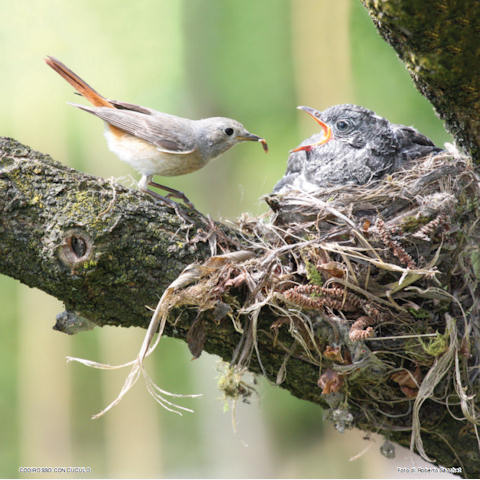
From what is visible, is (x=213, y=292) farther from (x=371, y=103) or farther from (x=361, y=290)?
(x=371, y=103)

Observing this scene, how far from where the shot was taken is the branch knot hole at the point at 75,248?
194 cm

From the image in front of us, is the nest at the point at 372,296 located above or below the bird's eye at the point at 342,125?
below

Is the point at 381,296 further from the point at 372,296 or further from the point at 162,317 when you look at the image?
the point at 162,317

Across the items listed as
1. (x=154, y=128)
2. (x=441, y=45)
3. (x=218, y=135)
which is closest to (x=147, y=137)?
(x=154, y=128)

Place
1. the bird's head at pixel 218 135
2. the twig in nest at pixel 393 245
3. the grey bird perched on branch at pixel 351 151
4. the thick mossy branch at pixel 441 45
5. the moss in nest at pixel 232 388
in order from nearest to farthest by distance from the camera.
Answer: the thick mossy branch at pixel 441 45
the twig in nest at pixel 393 245
the moss in nest at pixel 232 388
the bird's head at pixel 218 135
the grey bird perched on branch at pixel 351 151

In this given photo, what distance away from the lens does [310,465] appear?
348 inches

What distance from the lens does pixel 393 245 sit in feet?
8.15

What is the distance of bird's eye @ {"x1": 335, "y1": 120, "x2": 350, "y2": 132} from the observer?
3770 mm

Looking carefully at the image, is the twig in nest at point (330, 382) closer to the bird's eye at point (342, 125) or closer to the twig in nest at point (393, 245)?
the twig in nest at point (393, 245)

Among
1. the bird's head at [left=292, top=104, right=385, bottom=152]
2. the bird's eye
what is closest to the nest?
the bird's head at [left=292, top=104, right=385, bottom=152]

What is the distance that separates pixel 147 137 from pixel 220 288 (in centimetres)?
112

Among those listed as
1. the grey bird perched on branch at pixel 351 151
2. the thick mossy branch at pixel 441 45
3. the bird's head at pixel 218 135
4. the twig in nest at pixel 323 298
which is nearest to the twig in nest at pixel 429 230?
the twig in nest at pixel 323 298

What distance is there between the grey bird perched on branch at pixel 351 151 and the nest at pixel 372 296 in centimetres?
71

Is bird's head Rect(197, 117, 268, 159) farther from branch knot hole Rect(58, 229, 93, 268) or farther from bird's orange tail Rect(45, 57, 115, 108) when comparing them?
branch knot hole Rect(58, 229, 93, 268)
